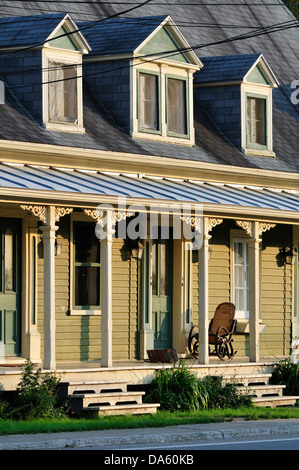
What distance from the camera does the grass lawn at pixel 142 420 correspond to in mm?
15422

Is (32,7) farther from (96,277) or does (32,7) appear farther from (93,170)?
(96,277)

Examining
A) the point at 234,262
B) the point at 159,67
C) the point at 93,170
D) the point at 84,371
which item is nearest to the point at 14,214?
the point at 93,170

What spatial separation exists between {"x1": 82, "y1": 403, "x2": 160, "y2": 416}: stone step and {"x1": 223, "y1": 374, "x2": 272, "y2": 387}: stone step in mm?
2309

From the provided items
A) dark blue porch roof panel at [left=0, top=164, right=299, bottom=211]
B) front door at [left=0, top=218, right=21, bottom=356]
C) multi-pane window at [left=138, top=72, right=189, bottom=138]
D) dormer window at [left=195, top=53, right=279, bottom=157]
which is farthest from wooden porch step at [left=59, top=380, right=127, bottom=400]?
dormer window at [left=195, top=53, right=279, bottom=157]

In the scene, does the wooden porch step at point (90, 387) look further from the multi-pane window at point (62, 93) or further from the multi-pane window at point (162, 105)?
the multi-pane window at point (162, 105)

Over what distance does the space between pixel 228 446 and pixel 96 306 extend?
7142 millimetres

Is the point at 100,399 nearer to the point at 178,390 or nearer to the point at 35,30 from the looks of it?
the point at 178,390

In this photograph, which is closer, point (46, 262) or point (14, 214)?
point (46, 262)

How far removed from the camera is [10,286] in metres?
19.8

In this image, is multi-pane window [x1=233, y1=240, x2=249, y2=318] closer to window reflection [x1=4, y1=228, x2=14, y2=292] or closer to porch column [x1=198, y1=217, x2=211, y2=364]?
porch column [x1=198, y1=217, x2=211, y2=364]

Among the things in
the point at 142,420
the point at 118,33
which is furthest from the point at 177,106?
the point at 142,420

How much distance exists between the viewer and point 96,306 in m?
21.1

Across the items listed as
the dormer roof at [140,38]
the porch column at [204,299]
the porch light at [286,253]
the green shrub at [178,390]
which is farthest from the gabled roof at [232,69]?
the green shrub at [178,390]

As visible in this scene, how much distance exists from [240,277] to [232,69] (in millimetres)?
4527
